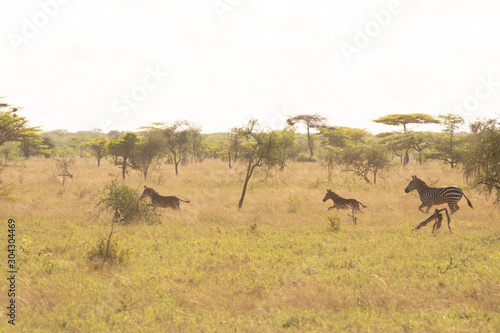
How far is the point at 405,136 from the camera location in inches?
1559

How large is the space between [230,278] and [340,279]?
2719 millimetres

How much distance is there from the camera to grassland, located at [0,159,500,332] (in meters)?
5.14

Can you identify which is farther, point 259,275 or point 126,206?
point 126,206

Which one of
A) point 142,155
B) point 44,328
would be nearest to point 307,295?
point 44,328

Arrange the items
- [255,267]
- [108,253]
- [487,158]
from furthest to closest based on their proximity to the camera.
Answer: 1. [487,158]
2. [108,253]
3. [255,267]

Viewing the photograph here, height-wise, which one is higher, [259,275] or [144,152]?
[144,152]

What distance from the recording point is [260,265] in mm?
7711

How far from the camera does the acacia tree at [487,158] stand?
9.06 m

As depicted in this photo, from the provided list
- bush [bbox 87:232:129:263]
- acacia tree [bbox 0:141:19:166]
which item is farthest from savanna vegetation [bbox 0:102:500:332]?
Result: acacia tree [bbox 0:141:19:166]

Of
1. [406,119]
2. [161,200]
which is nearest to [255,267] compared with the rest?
[161,200]

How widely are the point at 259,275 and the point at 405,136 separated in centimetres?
3997

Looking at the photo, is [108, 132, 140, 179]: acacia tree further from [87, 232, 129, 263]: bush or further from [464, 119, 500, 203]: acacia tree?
[464, 119, 500, 203]: acacia tree

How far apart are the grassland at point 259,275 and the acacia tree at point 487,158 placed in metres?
2.02

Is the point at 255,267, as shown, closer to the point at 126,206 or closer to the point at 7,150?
the point at 126,206
